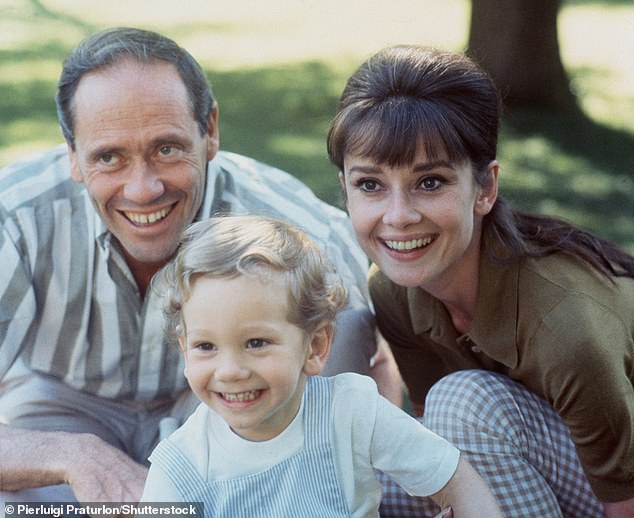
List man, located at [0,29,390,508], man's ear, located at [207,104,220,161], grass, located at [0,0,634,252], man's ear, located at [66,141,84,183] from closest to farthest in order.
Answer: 1. man, located at [0,29,390,508]
2. man's ear, located at [66,141,84,183]
3. man's ear, located at [207,104,220,161]
4. grass, located at [0,0,634,252]

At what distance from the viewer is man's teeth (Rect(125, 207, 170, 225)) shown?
10.6ft

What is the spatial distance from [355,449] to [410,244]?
62 cm

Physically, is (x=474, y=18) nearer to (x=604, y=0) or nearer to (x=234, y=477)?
(x=604, y=0)

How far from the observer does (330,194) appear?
6.32 meters

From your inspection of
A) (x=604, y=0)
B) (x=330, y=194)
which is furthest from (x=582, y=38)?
(x=330, y=194)

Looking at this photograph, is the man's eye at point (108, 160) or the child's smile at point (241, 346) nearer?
the child's smile at point (241, 346)

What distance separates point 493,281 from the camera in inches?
119

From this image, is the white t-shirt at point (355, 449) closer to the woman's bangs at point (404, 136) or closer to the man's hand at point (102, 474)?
the man's hand at point (102, 474)

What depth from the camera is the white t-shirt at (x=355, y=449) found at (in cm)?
257

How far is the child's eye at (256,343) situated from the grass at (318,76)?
3713 millimetres

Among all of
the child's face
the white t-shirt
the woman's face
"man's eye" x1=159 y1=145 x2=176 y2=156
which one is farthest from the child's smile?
"man's eye" x1=159 y1=145 x2=176 y2=156

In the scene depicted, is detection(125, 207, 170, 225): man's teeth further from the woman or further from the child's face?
the child's face

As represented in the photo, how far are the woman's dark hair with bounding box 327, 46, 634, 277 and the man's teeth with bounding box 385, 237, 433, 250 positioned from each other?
0.21 m

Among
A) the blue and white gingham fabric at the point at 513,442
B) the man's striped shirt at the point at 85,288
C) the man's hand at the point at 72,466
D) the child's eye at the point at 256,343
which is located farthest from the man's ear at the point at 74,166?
the blue and white gingham fabric at the point at 513,442
